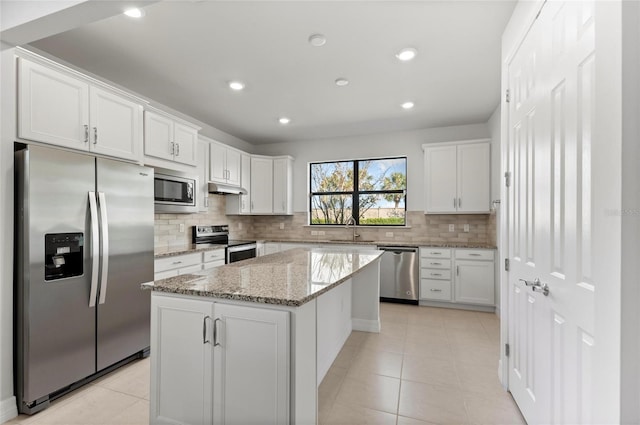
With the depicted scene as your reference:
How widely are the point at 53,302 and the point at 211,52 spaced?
218 centimetres

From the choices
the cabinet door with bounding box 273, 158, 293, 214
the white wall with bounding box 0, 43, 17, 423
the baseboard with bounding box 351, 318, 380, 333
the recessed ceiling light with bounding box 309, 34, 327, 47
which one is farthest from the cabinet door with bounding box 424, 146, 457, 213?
the white wall with bounding box 0, 43, 17, 423

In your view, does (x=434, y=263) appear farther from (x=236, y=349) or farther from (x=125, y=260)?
(x=125, y=260)

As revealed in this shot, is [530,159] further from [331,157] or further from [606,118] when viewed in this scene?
[331,157]

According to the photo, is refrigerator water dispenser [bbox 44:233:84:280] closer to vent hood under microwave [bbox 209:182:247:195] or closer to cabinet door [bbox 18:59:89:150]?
cabinet door [bbox 18:59:89:150]

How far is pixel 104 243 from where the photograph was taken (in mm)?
2219

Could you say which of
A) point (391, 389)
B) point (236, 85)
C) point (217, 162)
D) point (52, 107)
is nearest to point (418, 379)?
point (391, 389)

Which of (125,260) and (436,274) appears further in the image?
(436,274)

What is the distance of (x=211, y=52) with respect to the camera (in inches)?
98.9

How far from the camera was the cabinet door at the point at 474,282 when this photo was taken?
12.9 feet

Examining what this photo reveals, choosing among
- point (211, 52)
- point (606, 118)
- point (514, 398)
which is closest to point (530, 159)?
point (606, 118)

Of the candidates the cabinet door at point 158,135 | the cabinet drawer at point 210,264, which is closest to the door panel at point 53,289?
the cabinet door at point 158,135

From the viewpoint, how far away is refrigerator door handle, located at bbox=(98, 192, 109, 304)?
2.21 m

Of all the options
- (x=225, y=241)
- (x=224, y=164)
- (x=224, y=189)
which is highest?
(x=224, y=164)

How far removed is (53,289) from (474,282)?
4.35 metres
